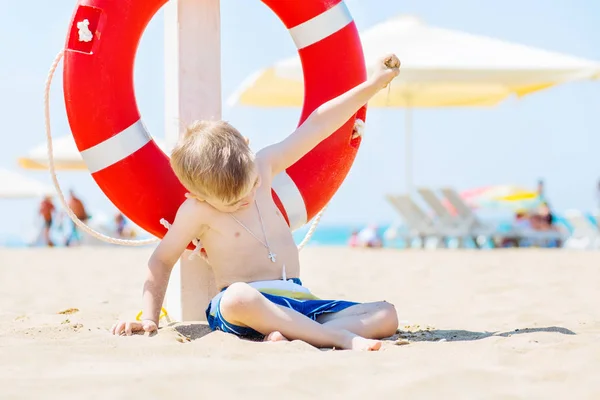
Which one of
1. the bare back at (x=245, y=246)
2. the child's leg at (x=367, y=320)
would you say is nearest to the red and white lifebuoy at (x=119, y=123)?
the bare back at (x=245, y=246)

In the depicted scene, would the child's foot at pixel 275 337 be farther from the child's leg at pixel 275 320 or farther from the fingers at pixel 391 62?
the fingers at pixel 391 62

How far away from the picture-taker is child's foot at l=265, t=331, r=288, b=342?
2.00 meters

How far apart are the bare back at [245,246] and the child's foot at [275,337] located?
246 millimetres

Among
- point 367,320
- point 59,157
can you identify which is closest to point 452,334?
point 367,320

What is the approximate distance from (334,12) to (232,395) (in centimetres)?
155

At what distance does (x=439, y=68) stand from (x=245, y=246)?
18.9 feet

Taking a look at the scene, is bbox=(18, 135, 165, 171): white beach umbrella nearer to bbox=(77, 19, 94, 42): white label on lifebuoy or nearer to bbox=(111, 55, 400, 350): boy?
bbox=(77, 19, 94, 42): white label on lifebuoy

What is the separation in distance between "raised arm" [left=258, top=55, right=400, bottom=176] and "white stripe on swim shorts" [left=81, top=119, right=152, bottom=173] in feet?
1.30

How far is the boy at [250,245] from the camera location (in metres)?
2.04

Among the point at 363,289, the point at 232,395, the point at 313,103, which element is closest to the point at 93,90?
the point at 313,103

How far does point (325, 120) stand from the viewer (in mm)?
2410

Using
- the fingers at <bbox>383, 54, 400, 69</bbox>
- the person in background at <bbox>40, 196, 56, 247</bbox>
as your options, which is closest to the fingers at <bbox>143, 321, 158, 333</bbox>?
the fingers at <bbox>383, 54, 400, 69</bbox>

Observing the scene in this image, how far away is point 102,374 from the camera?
1.57 meters

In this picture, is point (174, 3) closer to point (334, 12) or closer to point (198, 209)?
point (334, 12)
